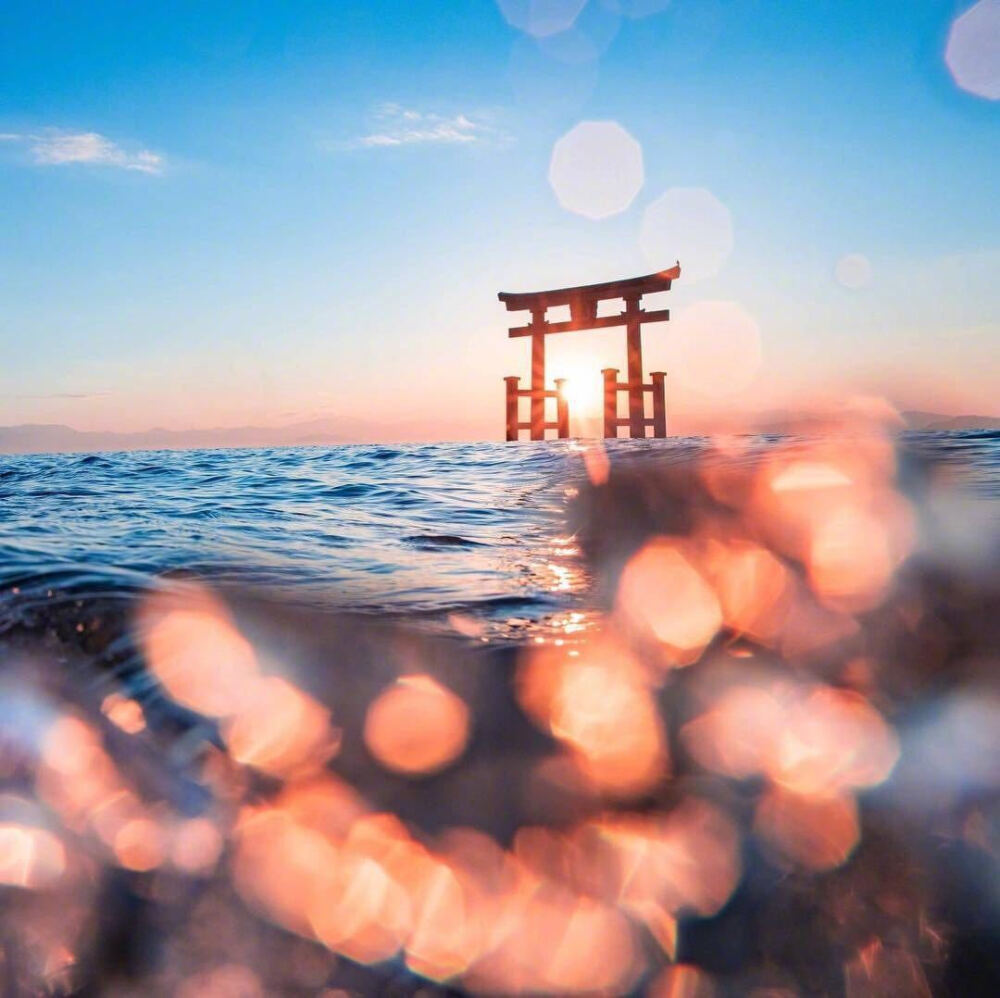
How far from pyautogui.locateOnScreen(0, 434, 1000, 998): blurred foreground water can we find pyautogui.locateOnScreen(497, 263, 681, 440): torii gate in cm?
1378

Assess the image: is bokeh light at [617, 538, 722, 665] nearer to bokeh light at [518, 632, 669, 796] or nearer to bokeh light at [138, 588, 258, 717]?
bokeh light at [518, 632, 669, 796]

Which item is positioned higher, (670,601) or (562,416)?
(562,416)

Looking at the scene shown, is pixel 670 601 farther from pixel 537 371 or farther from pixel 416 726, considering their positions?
pixel 537 371

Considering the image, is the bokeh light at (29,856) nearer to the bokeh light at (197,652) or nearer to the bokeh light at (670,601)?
the bokeh light at (197,652)

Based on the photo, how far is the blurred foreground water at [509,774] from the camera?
38.8 inches

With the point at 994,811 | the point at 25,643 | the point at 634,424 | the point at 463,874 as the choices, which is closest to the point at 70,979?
the point at 463,874

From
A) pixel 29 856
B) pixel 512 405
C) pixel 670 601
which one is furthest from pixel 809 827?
pixel 512 405

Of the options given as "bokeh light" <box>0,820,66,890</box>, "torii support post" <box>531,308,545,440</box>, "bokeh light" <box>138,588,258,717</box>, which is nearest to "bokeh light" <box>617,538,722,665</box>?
"bokeh light" <box>138,588,258,717</box>

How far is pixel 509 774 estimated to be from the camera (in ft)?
4.44

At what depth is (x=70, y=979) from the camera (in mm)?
943

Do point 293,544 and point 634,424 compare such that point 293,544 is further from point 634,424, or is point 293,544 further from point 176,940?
point 634,424

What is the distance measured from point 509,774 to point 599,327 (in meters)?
16.2

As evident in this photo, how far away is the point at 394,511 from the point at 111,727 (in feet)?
11.3

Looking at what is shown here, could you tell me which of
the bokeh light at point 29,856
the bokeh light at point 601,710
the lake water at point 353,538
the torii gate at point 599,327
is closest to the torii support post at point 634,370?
the torii gate at point 599,327
